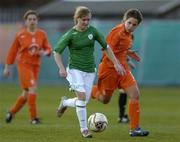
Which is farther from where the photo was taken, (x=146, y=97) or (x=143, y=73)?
(x=143, y=73)

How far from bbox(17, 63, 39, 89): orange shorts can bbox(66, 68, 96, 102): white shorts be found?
335 centimetres

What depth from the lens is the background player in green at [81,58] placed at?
12750mm

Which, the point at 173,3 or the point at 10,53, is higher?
the point at 173,3

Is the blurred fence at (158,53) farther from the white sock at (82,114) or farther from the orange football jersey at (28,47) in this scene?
the white sock at (82,114)

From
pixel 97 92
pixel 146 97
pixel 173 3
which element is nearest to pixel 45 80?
pixel 146 97

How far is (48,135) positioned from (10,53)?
3.77 metres

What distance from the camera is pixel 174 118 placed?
1753 cm

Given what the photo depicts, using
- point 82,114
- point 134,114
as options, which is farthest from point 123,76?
point 82,114

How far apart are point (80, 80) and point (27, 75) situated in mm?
3688

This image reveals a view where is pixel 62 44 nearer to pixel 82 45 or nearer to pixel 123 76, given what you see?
pixel 82 45

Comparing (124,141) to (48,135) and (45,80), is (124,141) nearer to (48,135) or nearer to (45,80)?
(48,135)

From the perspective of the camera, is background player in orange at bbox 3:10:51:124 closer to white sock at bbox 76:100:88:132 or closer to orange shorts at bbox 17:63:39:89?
orange shorts at bbox 17:63:39:89

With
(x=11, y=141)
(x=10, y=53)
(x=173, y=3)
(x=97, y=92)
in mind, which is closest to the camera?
(x=11, y=141)

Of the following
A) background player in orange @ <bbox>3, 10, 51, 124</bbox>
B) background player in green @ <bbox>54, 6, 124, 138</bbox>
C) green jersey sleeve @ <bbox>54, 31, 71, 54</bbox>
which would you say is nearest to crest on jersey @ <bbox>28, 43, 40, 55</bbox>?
background player in orange @ <bbox>3, 10, 51, 124</bbox>
